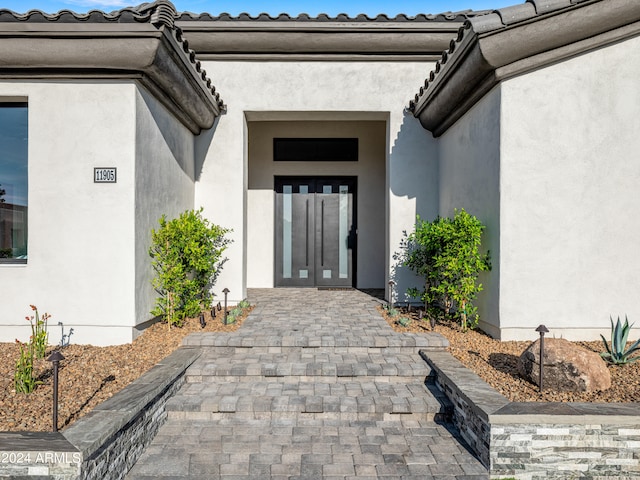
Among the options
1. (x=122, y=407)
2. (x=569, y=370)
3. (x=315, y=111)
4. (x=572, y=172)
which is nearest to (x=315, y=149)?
(x=315, y=111)

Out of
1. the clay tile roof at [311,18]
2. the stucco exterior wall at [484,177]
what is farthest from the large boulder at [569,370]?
the clay tile roof at [311,18]

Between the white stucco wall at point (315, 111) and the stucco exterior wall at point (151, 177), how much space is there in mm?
956

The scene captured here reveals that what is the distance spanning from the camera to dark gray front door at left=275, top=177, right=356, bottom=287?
10.2 meters

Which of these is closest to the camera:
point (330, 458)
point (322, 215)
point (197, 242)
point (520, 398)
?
point (330, 458)

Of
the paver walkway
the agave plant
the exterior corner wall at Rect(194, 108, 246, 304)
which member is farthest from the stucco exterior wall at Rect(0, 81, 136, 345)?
the agave plant

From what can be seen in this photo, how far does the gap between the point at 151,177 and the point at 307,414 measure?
377 centimetres

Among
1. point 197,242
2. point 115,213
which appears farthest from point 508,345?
point 115,213

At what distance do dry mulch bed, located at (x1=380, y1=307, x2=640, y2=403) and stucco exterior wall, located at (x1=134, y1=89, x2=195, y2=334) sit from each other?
3.42 metres

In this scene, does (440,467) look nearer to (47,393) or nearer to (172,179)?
(47,393)

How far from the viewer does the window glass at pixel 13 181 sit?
210 inches

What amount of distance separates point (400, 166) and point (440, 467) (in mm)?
5705

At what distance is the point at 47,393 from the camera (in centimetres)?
362

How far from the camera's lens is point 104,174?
16.9 ft

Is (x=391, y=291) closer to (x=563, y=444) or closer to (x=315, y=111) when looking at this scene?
(x=315, y=111)
